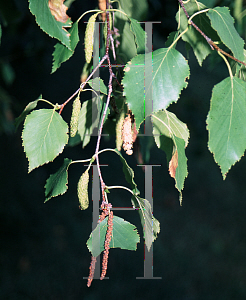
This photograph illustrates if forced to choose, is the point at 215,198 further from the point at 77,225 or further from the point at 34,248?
the point at 34,248

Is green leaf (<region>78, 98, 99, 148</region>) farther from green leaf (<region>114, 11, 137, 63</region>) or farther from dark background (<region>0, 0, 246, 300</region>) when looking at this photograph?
dark background (<region>0, 0, 246, 300</region>)

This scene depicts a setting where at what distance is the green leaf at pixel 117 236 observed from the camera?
434 mm

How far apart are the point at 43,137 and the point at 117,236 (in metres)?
0.17

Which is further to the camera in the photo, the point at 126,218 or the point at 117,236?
the point at 126,218

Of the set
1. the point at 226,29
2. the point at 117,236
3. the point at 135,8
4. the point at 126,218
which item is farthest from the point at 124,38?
the point at 126,218

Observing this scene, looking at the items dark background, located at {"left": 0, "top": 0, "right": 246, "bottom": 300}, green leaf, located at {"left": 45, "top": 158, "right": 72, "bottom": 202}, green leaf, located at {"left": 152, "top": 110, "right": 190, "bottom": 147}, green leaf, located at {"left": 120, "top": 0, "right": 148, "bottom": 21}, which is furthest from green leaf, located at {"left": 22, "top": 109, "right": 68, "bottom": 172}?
dark background, located at {"left": 0, "top": 0, "right": 246, "bottom": 300}

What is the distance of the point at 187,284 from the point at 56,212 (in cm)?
72

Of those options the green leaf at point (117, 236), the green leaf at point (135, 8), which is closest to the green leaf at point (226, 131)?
the green leaf at point (117, 236)

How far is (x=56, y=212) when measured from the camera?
1703mm

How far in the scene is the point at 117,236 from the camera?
46cm

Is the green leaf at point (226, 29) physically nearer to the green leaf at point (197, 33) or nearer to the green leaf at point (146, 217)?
the green leaf at point (197, 33)

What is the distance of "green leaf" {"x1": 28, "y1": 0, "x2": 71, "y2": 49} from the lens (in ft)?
1.32

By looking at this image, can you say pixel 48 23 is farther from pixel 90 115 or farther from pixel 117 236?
pixel 117 236

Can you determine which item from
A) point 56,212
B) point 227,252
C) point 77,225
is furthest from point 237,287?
point 56,212
